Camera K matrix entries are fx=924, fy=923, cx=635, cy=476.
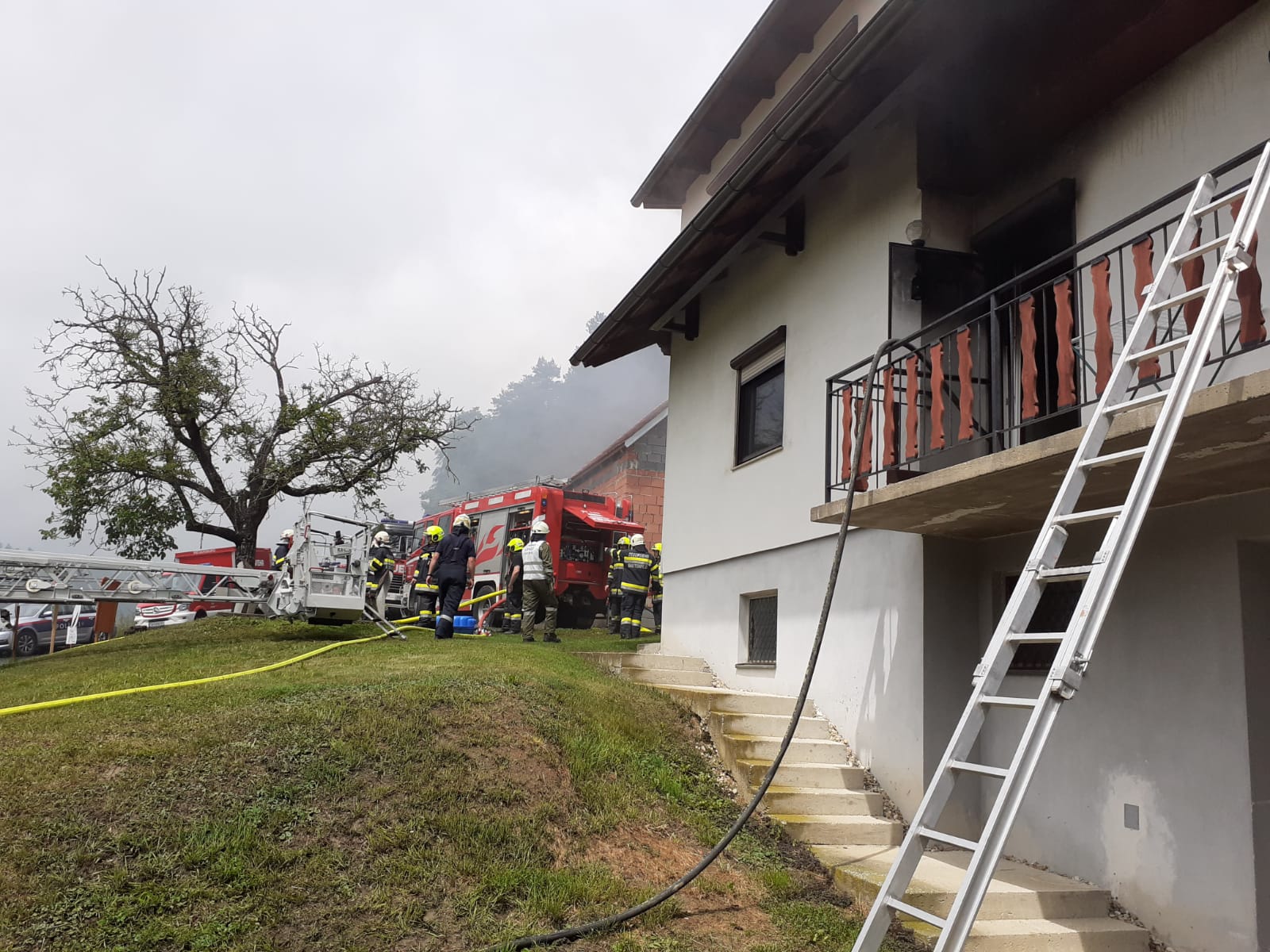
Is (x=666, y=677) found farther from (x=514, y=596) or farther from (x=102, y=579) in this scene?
(x=102, y=579)

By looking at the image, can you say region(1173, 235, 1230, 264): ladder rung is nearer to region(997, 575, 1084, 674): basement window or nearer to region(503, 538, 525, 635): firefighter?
region(997, 575, 1084, 674): basement window

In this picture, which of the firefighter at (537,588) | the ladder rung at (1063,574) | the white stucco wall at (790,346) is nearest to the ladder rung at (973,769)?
the ladder rung at (1063,574)

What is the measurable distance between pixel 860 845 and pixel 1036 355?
3946 mm

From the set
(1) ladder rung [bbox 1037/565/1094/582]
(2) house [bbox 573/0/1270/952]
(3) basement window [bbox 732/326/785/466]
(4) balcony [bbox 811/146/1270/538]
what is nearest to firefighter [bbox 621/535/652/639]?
(2) house [bbox 573/0/1270/952]

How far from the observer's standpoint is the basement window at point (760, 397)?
31.6 ft

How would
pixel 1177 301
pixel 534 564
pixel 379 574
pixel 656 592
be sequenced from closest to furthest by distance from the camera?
pixel 1177 301, pixel 534 564, pixel 379 574, pixel 656 592

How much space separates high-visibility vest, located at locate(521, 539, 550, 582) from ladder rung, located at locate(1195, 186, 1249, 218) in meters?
9.95

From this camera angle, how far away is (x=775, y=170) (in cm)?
829

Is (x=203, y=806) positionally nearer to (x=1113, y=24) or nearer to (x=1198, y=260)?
(x=1198, y=260)

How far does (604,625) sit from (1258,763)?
560 inches

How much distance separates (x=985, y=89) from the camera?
7059 millimetres

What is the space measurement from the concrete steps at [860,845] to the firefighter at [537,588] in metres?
4.21

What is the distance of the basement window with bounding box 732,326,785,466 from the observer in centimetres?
963

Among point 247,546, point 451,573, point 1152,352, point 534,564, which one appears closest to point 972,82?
point 1152,352
